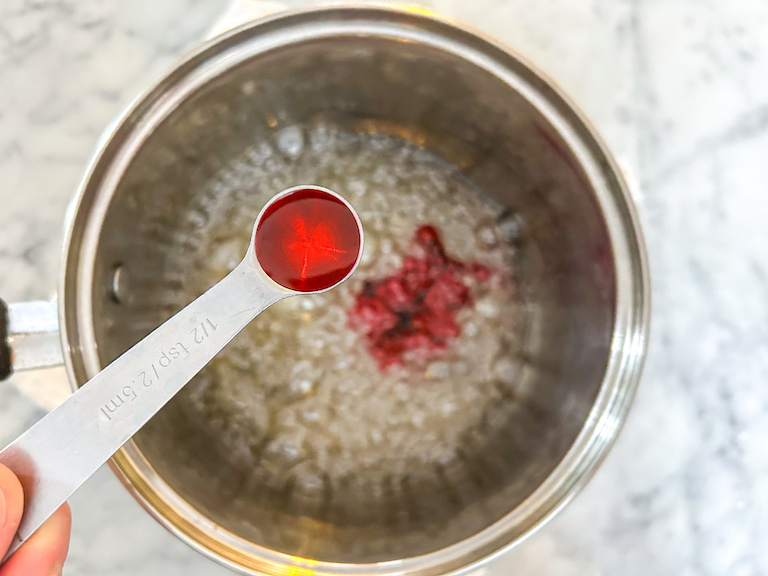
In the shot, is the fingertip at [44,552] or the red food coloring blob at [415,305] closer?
the fingertip at [44,552]

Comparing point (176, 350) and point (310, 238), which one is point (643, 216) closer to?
point (310, 238)

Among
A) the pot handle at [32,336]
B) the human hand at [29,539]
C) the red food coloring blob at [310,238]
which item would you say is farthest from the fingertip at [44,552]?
the red food coloring blob at [310,238]

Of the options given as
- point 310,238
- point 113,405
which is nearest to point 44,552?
point 113,405

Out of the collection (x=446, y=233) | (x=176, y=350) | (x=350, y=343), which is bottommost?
(x=176, y=350)

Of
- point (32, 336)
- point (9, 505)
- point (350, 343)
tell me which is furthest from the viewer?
point (350, 343)

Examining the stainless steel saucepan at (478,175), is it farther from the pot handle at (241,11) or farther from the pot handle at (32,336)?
the pot handle at (241,11)

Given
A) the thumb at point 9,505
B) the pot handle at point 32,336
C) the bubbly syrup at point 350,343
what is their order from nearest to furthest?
1. the thumb at point 9,505
2. the pot handle at point 32,336
3. the bubbly syrup at point 350,343
